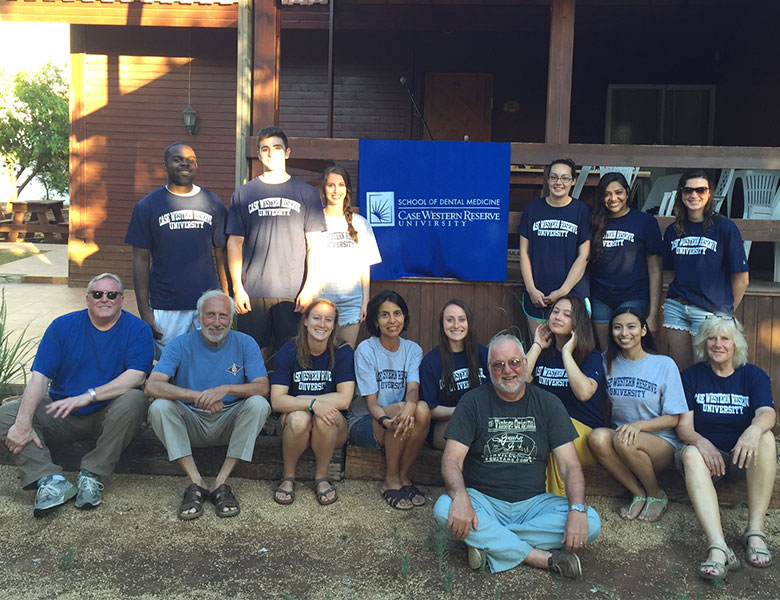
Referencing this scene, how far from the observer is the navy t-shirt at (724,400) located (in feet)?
13.2

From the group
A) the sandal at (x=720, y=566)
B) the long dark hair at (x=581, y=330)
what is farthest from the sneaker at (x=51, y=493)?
the sandal at (x=720, y=566)

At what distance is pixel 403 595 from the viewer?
3.29 m

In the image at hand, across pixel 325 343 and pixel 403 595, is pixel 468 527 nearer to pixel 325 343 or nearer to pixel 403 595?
pixel 403 595

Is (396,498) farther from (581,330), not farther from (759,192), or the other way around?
(759,192)

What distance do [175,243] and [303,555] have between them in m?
1.99

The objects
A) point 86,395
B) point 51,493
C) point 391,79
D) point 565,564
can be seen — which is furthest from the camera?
point 391,79

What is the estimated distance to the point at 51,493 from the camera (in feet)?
12.9

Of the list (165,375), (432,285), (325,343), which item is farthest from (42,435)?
(432,285)

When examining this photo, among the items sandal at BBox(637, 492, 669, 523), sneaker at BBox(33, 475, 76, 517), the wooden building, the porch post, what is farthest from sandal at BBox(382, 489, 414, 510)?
the wooden building

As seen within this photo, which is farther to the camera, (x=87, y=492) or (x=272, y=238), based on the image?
(x=272, y=238)

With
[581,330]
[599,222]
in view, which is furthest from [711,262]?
[581,330]

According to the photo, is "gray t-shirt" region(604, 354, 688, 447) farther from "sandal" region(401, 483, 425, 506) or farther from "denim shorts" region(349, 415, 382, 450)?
"denim shorts" region(349, 415, 382, 450)

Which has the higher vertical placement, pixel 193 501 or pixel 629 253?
pixel 629 253

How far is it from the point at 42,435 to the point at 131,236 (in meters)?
1.22
